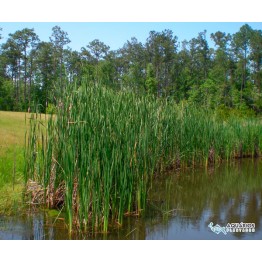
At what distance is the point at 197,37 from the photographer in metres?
44.0

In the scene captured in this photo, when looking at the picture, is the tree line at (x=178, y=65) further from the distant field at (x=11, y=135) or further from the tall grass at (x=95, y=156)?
the tall grass at (x=95, y=156)

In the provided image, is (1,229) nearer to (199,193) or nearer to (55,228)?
(55,228)

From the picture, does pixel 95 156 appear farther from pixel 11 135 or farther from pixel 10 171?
pixel 11 135

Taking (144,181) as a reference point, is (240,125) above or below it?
above

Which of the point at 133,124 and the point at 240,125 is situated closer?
the point at 133,124

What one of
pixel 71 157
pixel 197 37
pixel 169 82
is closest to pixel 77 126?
pixel 71 157

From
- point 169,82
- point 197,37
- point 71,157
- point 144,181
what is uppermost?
point 197,37

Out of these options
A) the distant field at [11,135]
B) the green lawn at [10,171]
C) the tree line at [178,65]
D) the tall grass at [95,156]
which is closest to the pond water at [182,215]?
the tall grass at [95,156]

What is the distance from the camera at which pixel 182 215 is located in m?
5.25

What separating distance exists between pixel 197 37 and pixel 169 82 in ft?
33.0

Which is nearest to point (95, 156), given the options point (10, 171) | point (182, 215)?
point (182, 215)

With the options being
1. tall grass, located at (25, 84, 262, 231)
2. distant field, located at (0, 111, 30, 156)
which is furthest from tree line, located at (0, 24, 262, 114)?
tall grass, located at (25, 84, 262, 231)

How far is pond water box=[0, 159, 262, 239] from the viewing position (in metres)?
4.29

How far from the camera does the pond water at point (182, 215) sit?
4293 mm
